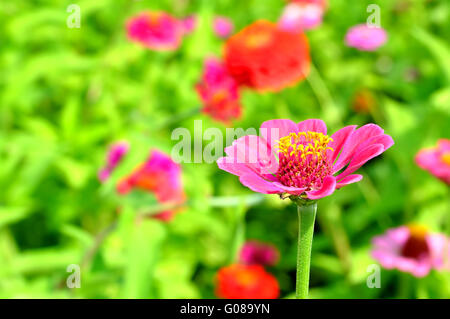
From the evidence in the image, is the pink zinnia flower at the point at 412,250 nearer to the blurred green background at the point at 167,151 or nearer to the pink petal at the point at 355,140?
the blurred green background at the point at 167,151

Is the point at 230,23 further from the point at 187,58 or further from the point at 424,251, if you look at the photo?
the point at 424,251

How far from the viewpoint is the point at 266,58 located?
1560 mm

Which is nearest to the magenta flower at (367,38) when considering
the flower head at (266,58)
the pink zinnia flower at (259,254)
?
the flower head at (266,58)

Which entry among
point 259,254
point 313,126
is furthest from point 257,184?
point 259,254

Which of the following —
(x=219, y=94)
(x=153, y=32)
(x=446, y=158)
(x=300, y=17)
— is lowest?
(x=446, y=158)

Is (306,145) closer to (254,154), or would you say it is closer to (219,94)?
(254,154)

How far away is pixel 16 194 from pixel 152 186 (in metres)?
0.43

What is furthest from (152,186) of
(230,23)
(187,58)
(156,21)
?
(230,23)

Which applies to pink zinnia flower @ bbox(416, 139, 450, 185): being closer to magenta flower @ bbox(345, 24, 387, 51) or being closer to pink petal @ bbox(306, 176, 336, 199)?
magenta flower @ bbox(345, 24, 387, 51)

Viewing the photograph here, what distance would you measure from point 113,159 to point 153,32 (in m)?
0.58

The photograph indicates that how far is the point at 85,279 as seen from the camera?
1.29 metres

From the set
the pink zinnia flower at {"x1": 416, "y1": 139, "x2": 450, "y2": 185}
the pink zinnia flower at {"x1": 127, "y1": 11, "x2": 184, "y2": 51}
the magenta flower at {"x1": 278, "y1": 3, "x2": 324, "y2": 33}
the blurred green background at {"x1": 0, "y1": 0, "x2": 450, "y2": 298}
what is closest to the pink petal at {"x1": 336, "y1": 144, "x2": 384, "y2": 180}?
the blurred green background at {"x1": 0, "y1": 0, "x2": 450, "y2": 298}

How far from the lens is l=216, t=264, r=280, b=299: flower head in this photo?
1321 mm

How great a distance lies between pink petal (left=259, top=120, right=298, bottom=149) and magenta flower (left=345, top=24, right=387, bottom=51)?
146cm
